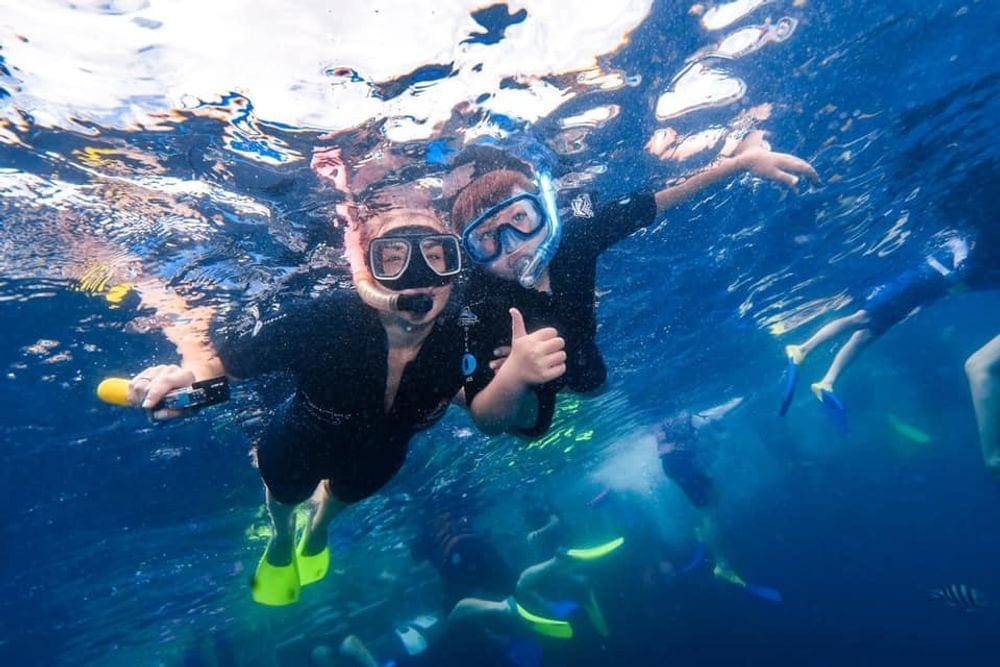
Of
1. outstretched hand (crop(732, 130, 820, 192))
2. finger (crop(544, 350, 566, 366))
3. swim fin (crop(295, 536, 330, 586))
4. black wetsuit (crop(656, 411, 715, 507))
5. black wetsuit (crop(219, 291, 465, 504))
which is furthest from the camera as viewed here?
black wetsuit (crop(656, 411, 715, 507))

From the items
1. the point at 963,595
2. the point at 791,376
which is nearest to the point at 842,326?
the point at 791,376

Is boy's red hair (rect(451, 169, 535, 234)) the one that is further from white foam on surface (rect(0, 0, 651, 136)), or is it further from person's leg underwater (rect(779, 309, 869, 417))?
person's leg underwater (rect(779, 309, 869, 417))

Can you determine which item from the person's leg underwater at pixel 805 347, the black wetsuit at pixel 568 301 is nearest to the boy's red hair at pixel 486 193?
the black wetsuit at pixel 568 301

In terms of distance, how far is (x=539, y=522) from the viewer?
3178cm

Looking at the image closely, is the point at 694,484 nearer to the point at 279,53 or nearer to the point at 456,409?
the point at 456,409

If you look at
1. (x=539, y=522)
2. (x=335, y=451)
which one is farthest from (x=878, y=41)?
(x=539, y=522)

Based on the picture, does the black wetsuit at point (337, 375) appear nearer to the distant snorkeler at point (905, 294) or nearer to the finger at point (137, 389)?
the finger at point (137, 389)

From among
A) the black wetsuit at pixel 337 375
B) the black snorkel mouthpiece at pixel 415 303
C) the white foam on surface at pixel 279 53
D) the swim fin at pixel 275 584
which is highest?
the white foam on surface at pixel 279 53

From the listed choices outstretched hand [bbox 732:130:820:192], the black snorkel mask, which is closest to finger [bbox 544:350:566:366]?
the black snorkel mask

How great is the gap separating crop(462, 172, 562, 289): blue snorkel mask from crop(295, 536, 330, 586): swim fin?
6686mm

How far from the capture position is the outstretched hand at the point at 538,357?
14.1 ft

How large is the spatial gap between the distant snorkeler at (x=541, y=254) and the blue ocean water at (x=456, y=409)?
1.54 metres

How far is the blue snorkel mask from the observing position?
17.7 feet

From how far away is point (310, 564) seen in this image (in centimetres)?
920
